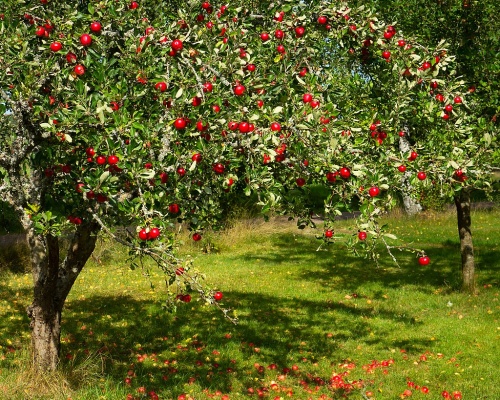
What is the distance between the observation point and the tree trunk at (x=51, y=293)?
30.5ft

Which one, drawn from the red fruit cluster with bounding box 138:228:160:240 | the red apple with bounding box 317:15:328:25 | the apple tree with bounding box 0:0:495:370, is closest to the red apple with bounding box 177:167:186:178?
the apple tree with bounding box 0:0:495:370

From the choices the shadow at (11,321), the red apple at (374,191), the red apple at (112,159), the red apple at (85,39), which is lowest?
the shadow at (11,321)

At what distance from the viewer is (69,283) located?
31.3 feet

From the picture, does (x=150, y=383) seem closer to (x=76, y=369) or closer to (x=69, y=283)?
(x=76, y=369)

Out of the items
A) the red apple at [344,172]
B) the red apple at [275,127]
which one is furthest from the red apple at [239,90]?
the red apple at [344,172]

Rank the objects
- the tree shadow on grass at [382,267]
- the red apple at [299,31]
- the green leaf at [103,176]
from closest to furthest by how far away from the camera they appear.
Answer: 1. the green leaf at [103,176]
2. the red apple at [299,31]
3. the tree shadow on grass at [382,267]

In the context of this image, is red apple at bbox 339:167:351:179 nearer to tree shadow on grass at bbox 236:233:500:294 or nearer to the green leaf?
the green leaf

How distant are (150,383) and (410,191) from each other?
4963 mm

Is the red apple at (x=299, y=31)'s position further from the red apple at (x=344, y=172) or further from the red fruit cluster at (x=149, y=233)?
the red fruit cluster at (x=149, y=233)

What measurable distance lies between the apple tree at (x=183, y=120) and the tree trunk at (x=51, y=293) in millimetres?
1180

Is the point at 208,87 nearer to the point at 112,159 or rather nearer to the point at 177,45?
the point at 177,45

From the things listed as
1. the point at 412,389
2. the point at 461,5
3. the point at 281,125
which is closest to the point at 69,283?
the point at 281,125

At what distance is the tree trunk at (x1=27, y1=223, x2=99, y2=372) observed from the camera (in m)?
9.30

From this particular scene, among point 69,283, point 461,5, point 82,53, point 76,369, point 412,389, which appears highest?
point 461,5
